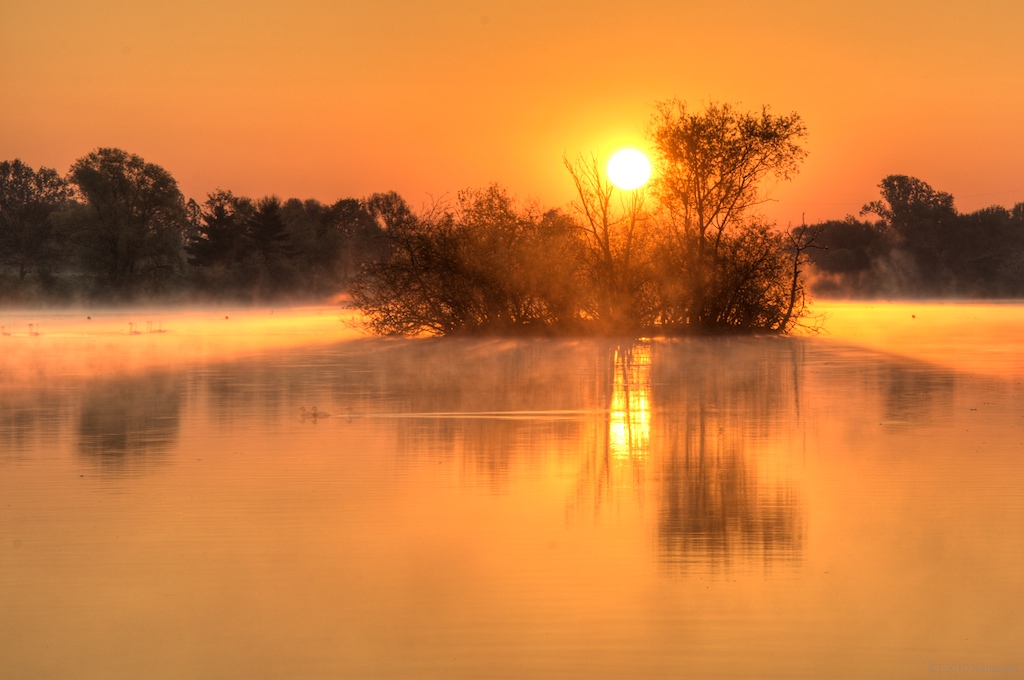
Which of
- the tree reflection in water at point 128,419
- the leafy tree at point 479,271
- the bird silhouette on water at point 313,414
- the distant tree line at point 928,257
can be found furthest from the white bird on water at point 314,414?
the distant tree line at point 928,257

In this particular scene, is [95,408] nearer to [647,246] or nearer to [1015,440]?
[1015,440]

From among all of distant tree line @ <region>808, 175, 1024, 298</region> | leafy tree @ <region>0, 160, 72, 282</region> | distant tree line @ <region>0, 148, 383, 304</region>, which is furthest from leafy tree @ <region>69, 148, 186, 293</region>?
distant tree line @ <region>808, 175, 1024, 298</region>

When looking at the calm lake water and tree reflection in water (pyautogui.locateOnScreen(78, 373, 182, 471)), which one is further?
tree reflection in water (pyautogui.locateOnScreen(78, 373, 182, 471))

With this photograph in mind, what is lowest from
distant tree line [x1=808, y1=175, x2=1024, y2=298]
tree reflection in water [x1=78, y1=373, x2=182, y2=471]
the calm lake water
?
the calm lake water

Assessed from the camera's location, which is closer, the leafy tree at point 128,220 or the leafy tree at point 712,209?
the leafy tree at point 712,209

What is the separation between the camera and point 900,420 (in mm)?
16422

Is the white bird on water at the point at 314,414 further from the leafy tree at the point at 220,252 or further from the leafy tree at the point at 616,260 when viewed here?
the leafy tree at the point at 220,252

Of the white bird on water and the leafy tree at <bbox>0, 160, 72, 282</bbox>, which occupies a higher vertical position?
the leafy tree at <bbox>0, 160, 72, 282</bbox>

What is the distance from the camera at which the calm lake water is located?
6.59 meters

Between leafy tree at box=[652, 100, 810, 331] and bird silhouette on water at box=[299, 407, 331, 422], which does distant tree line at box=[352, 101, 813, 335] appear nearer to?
leafy tree at box=[652, 100, 810, 331]

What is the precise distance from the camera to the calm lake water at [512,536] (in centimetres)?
659

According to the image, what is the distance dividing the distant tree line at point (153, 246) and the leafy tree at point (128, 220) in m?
0.07

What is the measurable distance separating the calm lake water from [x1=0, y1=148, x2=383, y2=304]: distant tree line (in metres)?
67.9

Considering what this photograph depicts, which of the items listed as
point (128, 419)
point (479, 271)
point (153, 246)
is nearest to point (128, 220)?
point (153, 246)
